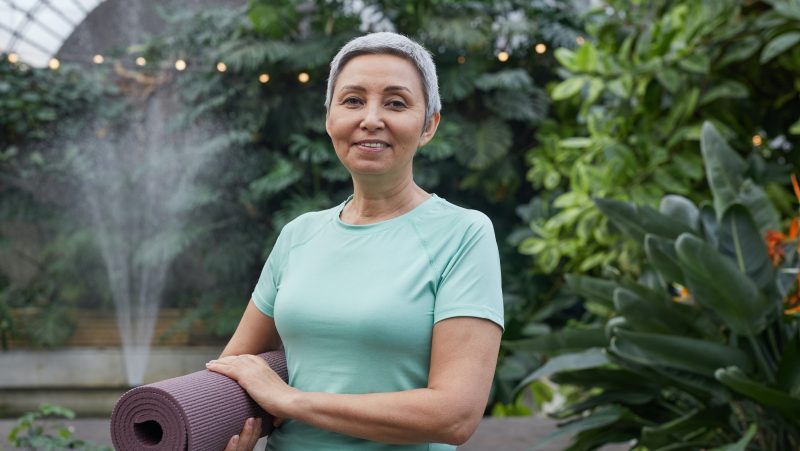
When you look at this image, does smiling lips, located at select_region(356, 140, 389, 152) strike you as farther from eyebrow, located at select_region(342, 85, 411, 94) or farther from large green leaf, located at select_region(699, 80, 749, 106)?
large green leaf, located at select_region(699, 80, 749, 106)

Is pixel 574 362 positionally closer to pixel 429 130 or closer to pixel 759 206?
pixel 759 206

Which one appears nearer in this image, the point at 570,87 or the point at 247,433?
the point at 247,433

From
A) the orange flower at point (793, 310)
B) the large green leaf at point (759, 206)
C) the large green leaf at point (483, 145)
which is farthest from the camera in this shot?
the large green leaf at point (483, 145)

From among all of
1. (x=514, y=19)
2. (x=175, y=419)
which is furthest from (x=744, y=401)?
(x=514, y=19)

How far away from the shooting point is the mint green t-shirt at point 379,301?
2.86ft

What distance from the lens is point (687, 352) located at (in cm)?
227

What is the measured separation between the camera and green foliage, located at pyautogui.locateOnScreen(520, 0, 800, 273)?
129 inches

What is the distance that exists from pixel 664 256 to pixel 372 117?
64.9 inches

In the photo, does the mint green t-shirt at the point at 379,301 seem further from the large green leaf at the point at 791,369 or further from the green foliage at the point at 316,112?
the green foliage at the point at 316,112

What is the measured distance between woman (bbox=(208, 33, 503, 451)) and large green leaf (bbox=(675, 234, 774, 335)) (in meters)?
1.30

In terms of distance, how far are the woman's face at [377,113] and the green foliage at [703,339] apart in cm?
132

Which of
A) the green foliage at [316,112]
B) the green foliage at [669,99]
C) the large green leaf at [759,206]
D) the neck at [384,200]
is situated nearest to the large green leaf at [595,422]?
the large green leaf at [759,206]

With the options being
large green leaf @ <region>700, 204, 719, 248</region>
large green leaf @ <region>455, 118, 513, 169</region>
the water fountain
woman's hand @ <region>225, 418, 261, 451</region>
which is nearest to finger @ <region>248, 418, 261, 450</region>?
woman's hand @ <region>225, 418, 261, 451</region>

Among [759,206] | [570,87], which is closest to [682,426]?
[759,206]
